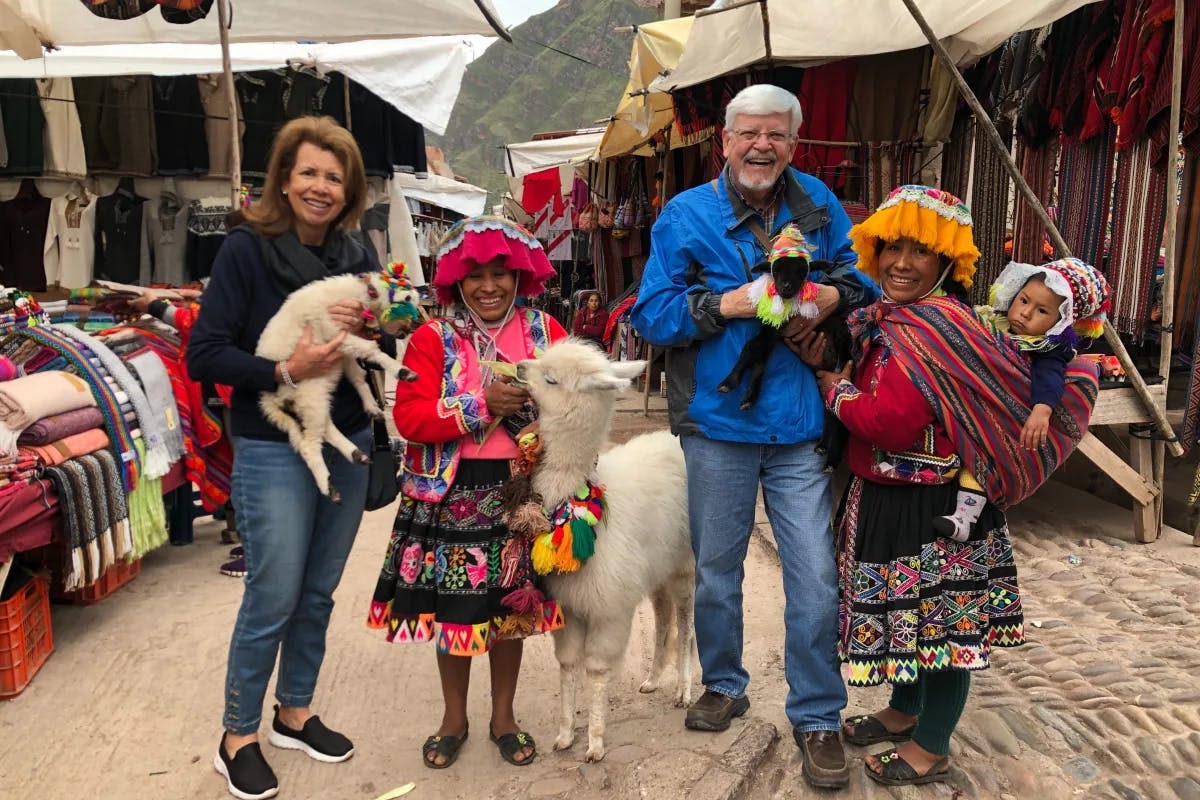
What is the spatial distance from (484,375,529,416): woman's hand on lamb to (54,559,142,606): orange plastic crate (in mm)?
2874

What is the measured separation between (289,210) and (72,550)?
2.10 metres

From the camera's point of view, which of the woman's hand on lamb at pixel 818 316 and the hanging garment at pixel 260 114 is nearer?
the woman's hand on lamb at pixel 818 316

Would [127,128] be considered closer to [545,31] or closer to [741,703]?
[741,703]

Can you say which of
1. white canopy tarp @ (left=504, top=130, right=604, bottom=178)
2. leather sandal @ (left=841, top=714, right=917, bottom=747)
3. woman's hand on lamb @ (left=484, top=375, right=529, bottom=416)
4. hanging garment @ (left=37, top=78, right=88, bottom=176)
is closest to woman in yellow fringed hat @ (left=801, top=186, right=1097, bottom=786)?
leather sandal @ (left=841, top=714, right=917, bottom=747)

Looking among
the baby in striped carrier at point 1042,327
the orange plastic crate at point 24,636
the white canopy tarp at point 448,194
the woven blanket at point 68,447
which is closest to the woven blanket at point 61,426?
the woven blanket at point 68,447

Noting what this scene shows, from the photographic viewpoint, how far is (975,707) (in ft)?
9.87

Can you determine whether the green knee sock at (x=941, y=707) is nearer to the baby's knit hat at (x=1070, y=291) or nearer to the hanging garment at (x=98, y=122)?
the baby's knit hat at (x=1070, y=291)

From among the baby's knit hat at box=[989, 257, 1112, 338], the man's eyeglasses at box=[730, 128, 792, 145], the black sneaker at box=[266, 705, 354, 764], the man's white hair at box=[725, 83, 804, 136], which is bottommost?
the black sneaker at box=[266, 705, 354, 764]

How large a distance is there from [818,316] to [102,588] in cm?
407

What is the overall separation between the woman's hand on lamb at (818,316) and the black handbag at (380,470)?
1.38 meters

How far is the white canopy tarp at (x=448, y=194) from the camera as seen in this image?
13652mm

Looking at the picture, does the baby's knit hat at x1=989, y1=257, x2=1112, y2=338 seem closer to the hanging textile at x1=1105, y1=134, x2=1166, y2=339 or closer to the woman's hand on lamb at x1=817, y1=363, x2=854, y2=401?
the woman's hand on lamb at x1=817, y1=363, x2=854, y2=401

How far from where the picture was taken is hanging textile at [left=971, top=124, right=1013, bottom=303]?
5344 millimetres

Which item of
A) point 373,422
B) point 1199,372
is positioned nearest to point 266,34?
point 373,422
